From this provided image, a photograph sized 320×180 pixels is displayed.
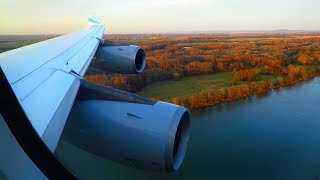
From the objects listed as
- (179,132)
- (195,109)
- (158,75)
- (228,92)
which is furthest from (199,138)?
(158,75)

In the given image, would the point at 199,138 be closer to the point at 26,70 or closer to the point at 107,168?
the point at 107,168

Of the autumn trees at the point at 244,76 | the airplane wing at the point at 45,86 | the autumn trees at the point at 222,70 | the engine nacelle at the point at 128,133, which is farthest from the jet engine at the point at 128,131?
the autumn trees at the point at 244,76

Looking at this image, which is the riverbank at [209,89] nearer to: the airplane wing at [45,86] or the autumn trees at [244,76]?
the autumn trees at [244,76]

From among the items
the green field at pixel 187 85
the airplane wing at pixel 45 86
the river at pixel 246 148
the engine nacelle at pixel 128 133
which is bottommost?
the green field at pixel 187 85

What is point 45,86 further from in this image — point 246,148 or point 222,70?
point 222,70

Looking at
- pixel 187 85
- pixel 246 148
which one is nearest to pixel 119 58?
pixel 246 148

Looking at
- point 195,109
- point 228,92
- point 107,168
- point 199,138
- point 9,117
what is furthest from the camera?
point 228,92

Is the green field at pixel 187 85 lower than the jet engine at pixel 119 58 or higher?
lower
